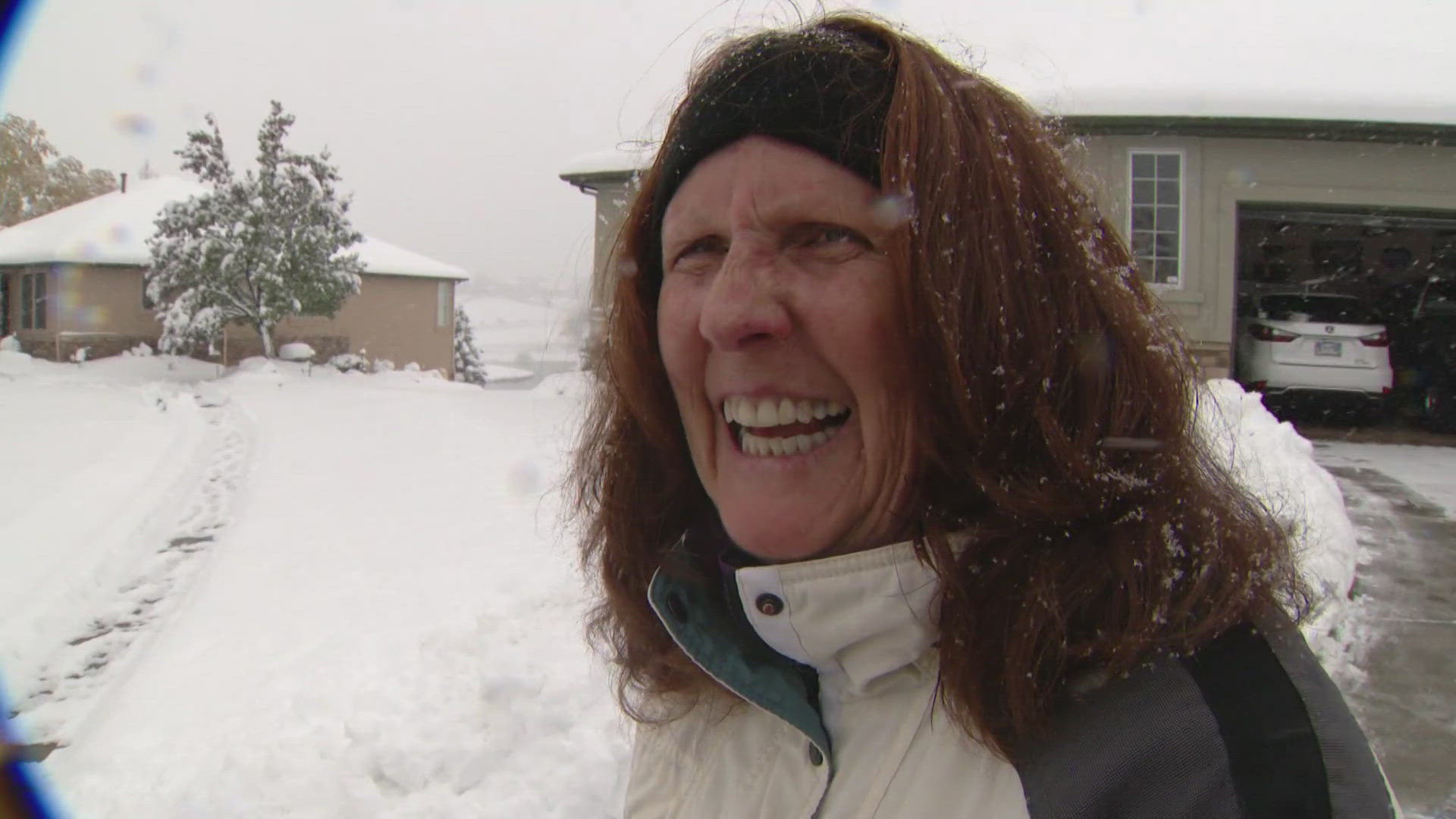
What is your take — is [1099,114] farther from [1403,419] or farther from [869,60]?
[869,60]

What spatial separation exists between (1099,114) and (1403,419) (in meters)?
6.87

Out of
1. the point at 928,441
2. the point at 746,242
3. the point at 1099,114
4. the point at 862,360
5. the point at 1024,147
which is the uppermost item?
the point at 1099,114

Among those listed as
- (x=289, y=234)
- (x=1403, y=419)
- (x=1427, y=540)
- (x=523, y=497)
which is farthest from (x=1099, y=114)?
(x=289, y=234)

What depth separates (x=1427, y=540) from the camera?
701 cm

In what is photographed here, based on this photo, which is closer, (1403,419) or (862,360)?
(862,360)

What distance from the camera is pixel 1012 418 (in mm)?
1332

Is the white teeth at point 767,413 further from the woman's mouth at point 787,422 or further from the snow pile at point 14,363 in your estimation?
the snow pile at point 14,363

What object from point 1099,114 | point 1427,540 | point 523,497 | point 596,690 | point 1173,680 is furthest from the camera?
point 1099,114

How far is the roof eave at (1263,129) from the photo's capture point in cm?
1068

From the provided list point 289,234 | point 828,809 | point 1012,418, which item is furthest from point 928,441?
point 289,234

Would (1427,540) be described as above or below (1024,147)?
below

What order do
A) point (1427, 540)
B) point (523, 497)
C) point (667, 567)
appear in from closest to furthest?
point (667, 567)
point (1427, 540)
point (523, 497)

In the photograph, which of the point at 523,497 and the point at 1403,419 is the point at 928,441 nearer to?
the point at 523,497

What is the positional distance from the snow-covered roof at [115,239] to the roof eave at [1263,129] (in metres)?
20.1
